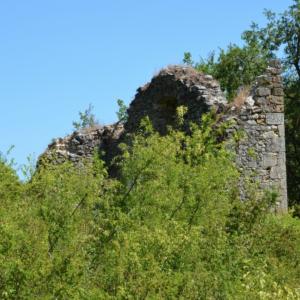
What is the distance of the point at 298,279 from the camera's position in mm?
9305

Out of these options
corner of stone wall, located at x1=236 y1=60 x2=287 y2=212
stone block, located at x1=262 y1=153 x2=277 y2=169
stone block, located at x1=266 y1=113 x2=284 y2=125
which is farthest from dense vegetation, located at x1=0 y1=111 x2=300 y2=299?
stone block, located at x1=266 y1=113 x2=284 y2=125

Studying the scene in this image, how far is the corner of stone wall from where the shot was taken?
12.7 metres

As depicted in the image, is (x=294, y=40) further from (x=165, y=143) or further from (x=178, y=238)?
(x=178, y=238)

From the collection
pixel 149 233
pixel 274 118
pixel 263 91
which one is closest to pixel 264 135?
pixel 274 118

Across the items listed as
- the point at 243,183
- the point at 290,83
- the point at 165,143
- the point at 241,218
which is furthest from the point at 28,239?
the point at 290,83

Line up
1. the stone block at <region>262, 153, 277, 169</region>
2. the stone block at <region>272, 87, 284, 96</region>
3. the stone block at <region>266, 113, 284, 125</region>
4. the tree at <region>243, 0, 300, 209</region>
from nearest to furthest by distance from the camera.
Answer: the stone block at <region>262, 153, 277, 169</region> → the stone block at <region>266, 113, 284, 125</region> → the stone block at <region>272, 87, 284, 96</region> → the tree at <region>243, 0, 300, 209</region>

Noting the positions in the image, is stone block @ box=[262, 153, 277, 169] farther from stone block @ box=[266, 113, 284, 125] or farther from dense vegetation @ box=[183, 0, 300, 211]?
dense vegetation @ box=[183, 0, 300, 211]

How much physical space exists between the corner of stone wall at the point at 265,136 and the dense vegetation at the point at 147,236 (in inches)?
45.4

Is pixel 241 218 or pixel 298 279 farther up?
pixel 241 218

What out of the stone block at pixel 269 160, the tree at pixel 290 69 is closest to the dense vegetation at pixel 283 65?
the tree at pixel 290 69

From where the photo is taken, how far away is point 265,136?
42.3 ft

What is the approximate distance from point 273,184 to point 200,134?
179 centimetres

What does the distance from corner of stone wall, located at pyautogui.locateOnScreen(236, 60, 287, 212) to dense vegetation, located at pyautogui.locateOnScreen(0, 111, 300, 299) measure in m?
1.15

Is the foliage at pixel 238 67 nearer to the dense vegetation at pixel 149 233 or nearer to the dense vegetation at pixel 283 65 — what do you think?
the dense vegetation at pixel 283 65
